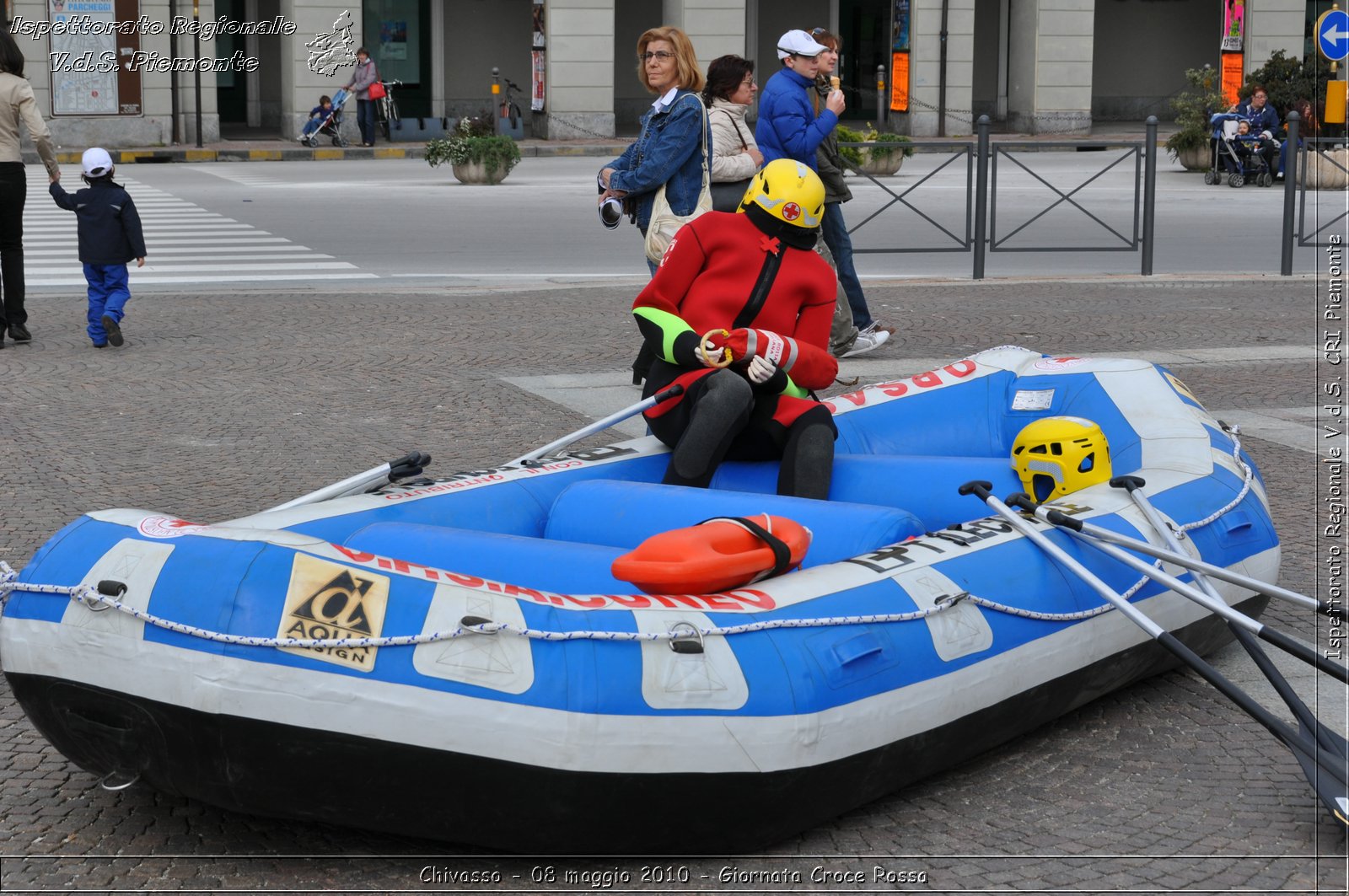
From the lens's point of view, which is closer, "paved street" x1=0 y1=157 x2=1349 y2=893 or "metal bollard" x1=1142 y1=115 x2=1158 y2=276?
"paved street" x1=0 y1=157 x2=1349 y2=893

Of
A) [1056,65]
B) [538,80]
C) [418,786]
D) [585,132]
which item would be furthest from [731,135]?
[1056,65]

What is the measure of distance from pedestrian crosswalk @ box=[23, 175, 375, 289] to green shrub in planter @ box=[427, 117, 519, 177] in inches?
167

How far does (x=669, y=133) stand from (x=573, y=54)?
26.4m

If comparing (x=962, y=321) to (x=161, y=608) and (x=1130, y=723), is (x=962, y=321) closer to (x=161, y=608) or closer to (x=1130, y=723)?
(x=1130, y=723)

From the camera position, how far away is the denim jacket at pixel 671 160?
25.8ft

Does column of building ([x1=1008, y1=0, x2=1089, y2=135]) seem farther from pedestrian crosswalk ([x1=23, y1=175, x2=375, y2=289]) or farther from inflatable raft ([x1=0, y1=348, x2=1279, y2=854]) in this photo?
inflatable raft ([x1=0, y1=348, x2=1279, y2=854])

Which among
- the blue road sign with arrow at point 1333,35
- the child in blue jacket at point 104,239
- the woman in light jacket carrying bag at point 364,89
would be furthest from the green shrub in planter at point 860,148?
the woman in light jacket carrying bag at point 364,89

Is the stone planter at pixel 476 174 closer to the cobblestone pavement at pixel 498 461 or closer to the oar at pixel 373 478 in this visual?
the cobblestone pavement at pixel 498 461

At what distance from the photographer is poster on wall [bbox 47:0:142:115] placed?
2914 cm

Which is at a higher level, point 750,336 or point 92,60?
point 92,60

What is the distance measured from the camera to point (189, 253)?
15906 millimetres

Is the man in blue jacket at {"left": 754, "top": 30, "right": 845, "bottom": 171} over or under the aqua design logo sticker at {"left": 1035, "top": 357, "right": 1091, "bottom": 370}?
over

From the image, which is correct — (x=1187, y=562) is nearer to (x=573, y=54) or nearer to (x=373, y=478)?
(x=373, y=478)

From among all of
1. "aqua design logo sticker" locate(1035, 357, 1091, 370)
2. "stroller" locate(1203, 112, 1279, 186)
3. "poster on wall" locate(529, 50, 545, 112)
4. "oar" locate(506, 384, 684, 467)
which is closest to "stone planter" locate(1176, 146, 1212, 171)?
"stroller" locate(1203, 112, 1279, 186)
